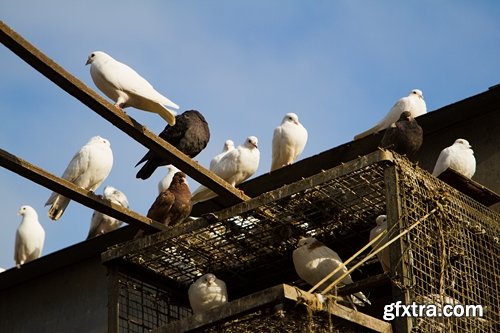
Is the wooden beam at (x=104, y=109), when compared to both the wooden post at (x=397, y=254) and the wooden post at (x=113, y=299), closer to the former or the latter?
the wooden post at (x=113, y=299)

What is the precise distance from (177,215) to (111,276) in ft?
4.74

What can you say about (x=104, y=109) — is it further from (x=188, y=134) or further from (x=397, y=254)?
(x=188, y=134)

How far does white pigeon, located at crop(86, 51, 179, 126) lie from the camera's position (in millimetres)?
14234

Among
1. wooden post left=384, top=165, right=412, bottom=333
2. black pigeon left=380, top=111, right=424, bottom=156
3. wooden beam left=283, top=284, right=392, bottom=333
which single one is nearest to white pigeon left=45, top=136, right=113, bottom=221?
black pigeon left=380, top=111, right=424, bottom=156

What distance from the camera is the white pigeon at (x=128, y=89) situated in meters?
14.2

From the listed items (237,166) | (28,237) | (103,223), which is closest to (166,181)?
(103,223)

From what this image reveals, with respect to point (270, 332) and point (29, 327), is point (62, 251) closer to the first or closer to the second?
point (29, 327)

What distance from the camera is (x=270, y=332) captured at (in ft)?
39.1

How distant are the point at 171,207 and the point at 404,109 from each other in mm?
4081

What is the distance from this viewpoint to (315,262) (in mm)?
13047

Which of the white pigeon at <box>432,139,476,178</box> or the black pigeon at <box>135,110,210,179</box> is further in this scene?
the black pigeon at <box>135,110,210,179</box>

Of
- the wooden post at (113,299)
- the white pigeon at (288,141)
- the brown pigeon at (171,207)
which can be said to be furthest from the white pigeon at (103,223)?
the wooden post at (113,299)

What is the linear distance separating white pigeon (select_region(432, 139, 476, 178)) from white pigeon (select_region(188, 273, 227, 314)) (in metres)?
2.75

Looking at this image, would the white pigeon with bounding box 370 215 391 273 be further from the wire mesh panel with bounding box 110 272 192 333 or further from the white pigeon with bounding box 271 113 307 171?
the white pigeon with bounding box 271 113 307 171
